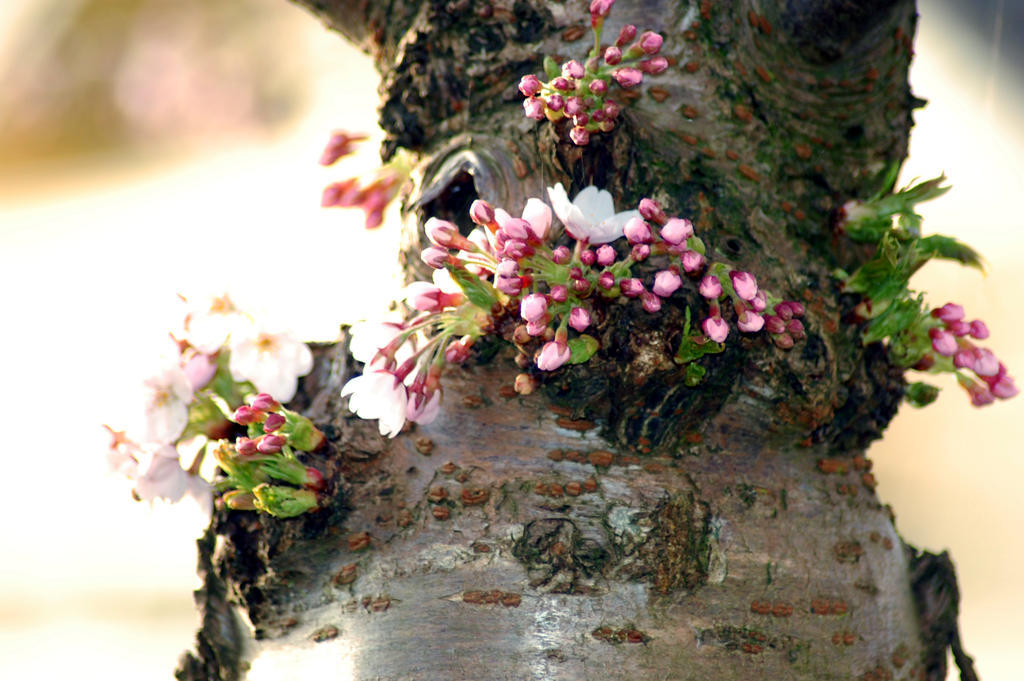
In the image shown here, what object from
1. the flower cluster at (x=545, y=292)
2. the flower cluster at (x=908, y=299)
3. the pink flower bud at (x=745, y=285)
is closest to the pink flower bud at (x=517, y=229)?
the flower cluster at (x=545, y=292)

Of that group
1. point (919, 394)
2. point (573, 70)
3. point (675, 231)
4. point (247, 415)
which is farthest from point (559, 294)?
point (919, 394)

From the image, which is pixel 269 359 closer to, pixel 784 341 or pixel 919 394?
pixel 784 341

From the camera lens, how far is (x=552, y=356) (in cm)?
84

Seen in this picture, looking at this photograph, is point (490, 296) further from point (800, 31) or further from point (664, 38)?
point (800, 31)

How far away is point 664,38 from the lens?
1.06 metres

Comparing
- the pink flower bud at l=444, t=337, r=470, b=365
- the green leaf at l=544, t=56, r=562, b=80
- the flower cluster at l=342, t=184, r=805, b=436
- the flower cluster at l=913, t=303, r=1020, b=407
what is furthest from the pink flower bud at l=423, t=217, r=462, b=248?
the flower cluster at l=913, t=303, r=1020, b=407

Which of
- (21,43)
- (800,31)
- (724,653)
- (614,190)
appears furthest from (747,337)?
(21,43)

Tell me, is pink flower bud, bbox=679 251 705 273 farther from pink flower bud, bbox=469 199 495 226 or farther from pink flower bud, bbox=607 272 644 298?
pink flower bud, bbox=469 199 495 226

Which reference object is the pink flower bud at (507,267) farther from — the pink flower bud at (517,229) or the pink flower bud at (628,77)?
the pink flower bud at (628,77)

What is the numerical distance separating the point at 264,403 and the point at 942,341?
2.54 feet

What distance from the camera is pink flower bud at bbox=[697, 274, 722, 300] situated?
2.83 feet

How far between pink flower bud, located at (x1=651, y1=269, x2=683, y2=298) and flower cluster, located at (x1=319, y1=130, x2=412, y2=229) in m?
0.56

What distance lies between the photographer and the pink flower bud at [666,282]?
0.85 meters

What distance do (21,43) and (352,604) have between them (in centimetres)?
324
